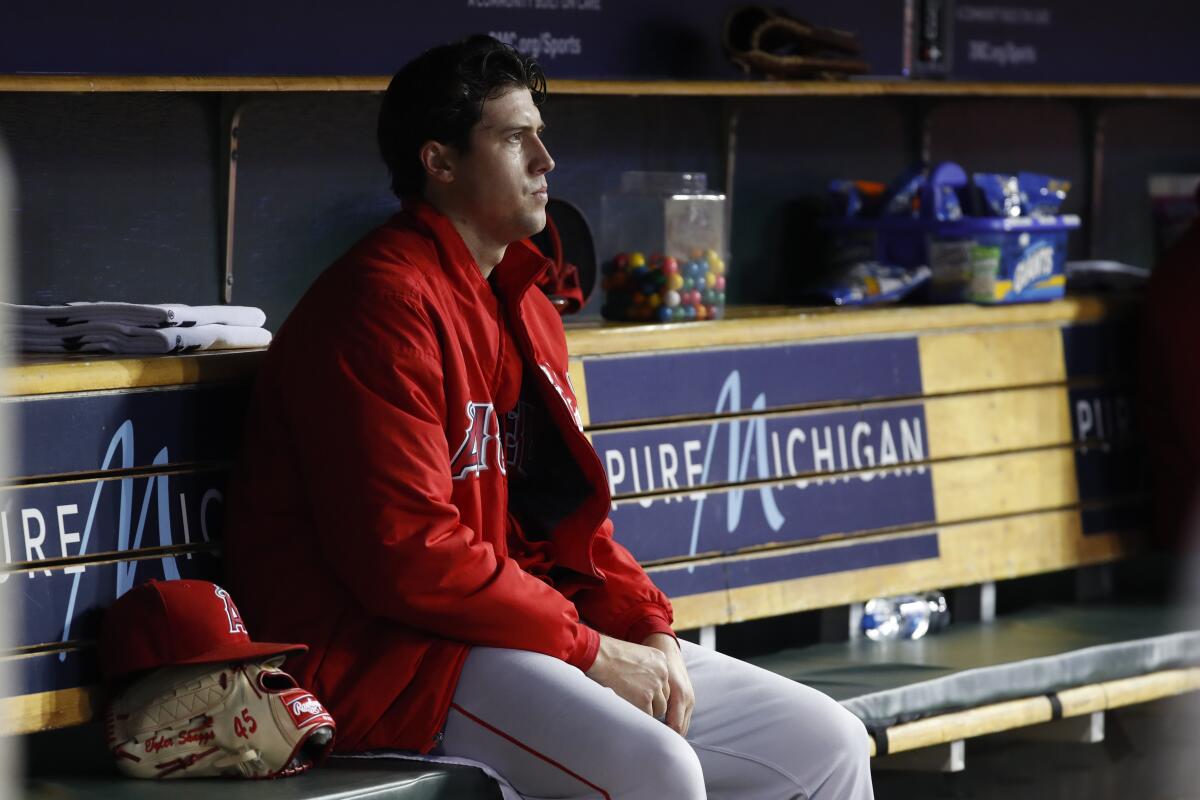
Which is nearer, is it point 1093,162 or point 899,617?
point 899,617

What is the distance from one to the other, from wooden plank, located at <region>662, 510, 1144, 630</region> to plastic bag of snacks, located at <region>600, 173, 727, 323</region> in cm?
50

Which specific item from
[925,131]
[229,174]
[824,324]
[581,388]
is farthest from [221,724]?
[925,131]

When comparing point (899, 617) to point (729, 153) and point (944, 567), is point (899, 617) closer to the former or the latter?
point (944, 567)

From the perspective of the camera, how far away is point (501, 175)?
9.01 feet

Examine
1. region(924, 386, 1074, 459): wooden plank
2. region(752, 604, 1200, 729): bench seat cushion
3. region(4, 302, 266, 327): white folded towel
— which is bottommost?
region(752, 604, 1200, 729): bench seat cushion

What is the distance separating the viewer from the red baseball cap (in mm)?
2518

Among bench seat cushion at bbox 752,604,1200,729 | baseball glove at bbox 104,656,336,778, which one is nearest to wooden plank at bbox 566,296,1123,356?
bench seat cushion at bbox 752,604,1200,729

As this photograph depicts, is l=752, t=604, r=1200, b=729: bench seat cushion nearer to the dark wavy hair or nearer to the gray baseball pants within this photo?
the gray baseball pants

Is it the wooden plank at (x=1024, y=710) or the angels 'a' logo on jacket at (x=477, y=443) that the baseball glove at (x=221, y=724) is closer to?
the angels 'a' logo on jacket at (x=477, y=443)

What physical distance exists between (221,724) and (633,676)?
560 mm

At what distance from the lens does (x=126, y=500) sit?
273cm

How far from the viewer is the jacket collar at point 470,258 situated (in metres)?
2.71

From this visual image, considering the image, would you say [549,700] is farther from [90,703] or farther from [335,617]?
[90,703]

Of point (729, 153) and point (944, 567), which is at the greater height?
point (729, 153)
